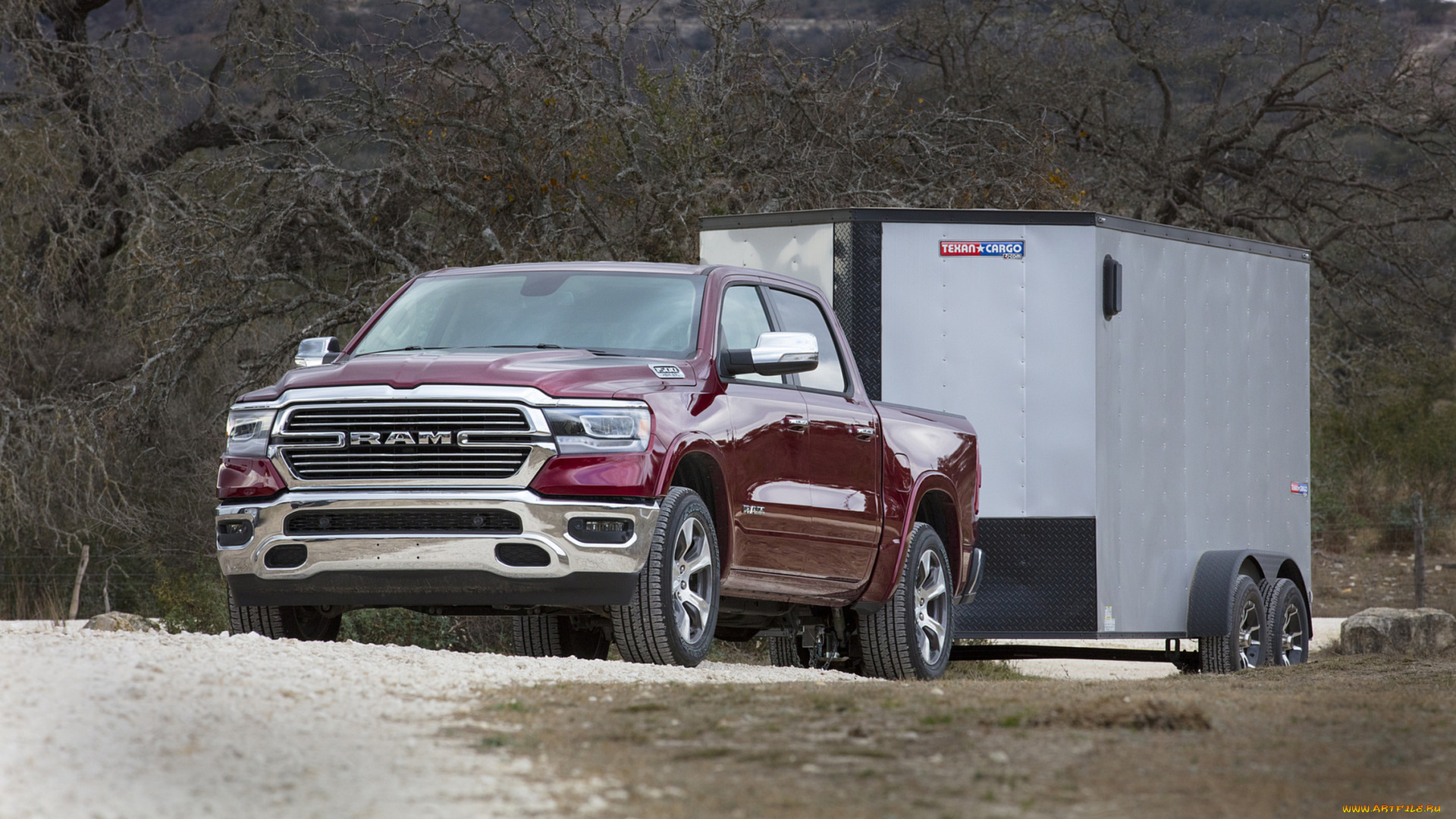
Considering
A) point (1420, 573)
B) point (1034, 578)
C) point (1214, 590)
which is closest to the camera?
point (1034, 578)

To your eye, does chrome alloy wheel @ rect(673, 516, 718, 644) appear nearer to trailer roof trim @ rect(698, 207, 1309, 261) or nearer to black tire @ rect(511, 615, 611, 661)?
black tire @ rect(511, 615, 611, 661)

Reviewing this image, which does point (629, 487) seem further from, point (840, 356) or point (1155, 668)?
point (1155, 668)

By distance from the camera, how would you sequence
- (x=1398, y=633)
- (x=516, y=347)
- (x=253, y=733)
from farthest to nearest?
1. (x=1398, y=633)
2. (x=516, y=347)
3. (x=253, y=733)

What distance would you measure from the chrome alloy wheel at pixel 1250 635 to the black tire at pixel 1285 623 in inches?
3.6

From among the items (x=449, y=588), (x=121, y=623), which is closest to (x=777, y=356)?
(x=449, y=588)

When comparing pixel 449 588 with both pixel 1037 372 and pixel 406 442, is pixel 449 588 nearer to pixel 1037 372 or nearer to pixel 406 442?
pixel 406 442

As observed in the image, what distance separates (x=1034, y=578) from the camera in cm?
1147

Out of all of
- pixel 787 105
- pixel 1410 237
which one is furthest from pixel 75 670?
pixel 1410 237

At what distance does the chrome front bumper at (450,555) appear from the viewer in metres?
7.62

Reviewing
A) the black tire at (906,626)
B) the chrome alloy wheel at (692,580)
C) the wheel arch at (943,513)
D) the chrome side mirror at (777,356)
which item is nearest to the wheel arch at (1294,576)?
the wheel arch at (943,513)

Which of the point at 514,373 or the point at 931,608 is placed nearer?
the point at 514,373

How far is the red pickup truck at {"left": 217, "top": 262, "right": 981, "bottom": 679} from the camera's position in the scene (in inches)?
302

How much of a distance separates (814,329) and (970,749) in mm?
4903

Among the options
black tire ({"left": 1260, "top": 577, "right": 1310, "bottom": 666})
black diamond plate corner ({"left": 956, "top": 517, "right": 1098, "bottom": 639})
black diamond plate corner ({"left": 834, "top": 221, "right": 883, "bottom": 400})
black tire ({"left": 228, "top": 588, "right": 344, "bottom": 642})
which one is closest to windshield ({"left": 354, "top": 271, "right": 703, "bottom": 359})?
black tire ({"left": 228, "top": 588, "right": 344, "bottom": 642})
